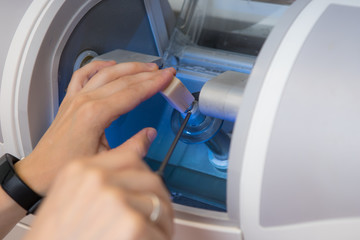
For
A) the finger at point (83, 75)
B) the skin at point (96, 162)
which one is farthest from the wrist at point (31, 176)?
the finger at point (83, 75)

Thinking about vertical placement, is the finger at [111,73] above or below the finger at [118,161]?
below

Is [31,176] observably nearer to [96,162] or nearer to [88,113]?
[88,113]

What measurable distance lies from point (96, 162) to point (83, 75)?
12.0 inches

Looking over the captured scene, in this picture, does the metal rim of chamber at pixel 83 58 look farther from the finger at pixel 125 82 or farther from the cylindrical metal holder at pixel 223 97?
the cylindrical metal holder at pixel 223 97

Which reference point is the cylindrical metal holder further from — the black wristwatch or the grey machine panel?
the black wristwatch

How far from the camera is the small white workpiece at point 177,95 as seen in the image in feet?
1.96

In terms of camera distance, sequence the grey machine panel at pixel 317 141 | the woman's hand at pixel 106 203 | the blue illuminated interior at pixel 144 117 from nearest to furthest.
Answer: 1. the woman's hand at pixel 106 203
2. the grey machine panel at pixel 317 141
3. the blue illuminated interior at pixel 144 117

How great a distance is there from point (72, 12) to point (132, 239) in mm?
491

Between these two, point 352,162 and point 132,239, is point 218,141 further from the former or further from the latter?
point 132,239

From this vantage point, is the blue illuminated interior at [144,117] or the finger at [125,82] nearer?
the finger at [125,82]

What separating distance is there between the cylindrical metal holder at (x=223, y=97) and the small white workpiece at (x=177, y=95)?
4 cm

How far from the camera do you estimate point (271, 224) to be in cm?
50

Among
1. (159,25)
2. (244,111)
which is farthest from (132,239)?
(159,25)

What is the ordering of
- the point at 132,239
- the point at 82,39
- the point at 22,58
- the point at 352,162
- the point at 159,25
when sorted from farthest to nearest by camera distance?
the point at 159,25
the point at 82,39
the point at 22,58
the point at 352,162
the point at 132,239
